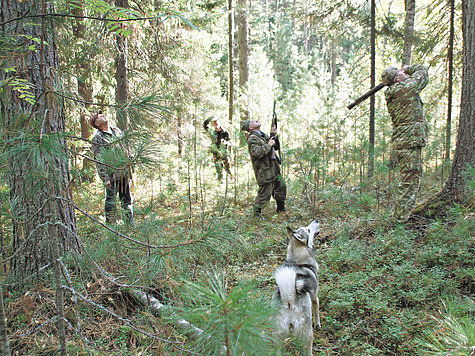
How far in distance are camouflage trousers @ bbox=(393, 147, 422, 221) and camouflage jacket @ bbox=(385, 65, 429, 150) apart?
Answer: 15 cm

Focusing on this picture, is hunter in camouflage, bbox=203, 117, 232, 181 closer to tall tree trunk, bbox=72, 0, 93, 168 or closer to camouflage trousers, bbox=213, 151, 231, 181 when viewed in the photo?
camouflage trousers, bbox=213, 151, 231, 181

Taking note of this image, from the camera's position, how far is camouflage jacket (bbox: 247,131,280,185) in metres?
6.79

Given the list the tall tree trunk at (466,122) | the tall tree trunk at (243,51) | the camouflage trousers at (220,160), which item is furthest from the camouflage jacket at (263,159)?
the tall tree trunk at (243,51)

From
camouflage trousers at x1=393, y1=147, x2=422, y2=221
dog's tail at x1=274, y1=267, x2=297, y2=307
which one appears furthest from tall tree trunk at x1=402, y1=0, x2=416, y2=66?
dog's tail at x1=274, y1=267, x2=297, y2=307

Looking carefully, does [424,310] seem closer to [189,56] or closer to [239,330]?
[239,330]

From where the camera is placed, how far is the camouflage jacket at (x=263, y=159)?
6.79 m

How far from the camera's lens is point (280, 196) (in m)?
7.09

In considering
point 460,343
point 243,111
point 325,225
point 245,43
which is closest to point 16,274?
point 460,343

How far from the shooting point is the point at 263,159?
6.99m

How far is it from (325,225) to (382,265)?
6.21 feet

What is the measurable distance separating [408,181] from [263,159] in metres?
2.96

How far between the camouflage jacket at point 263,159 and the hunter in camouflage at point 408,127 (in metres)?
2.55

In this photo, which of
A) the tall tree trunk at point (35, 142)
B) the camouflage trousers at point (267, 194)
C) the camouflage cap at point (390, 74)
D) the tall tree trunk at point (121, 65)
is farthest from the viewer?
the camouflage trousers at point (267, 194)

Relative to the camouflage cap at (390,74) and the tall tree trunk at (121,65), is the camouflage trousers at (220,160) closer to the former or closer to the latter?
the tall tree trunk at (121,65)
